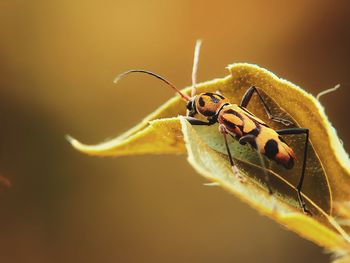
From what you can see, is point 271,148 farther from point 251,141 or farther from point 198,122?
point 198,122

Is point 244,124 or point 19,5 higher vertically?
point 19,5

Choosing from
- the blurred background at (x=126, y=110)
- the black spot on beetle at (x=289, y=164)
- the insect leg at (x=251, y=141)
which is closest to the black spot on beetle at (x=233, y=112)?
the insect leg at (x=251, y=141)

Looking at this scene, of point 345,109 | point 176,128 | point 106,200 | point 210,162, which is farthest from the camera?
point 106,200

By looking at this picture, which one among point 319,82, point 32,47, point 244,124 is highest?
point 32,47

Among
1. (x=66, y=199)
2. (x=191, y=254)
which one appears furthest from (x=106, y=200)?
(x=191, y=254)

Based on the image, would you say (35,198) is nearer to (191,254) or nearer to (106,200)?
(106,200)

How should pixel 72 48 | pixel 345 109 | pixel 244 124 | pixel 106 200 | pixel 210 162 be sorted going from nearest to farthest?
1. pixel 210 162
2. pixel 244 124
3. pixel 345 109
4. pixel 106 200
5. pixel 72 48

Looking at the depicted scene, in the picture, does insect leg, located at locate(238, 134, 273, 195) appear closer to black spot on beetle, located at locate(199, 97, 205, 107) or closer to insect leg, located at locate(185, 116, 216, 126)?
insect leg, located at locate(185, 116, 216, 126)

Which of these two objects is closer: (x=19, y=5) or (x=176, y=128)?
(x=176, y=128)
